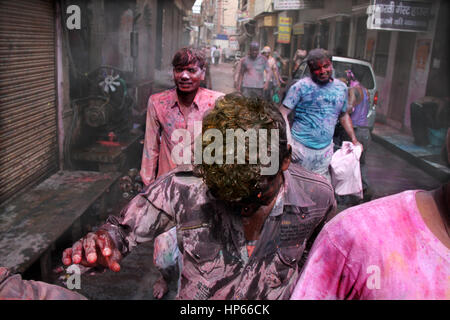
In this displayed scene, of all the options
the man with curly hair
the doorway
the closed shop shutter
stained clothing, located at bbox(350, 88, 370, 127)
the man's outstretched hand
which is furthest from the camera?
the doorway

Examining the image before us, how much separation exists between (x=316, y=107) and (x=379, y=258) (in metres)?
3.05

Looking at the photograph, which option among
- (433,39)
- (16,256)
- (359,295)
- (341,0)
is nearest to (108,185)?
(16,256)

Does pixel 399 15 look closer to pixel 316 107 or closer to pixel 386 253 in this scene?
pixel 316 107

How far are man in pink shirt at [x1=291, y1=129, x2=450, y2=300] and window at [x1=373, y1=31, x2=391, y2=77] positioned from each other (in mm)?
13248

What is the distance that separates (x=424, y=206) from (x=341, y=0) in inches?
748

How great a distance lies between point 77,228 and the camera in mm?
4641

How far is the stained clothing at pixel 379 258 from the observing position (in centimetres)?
126

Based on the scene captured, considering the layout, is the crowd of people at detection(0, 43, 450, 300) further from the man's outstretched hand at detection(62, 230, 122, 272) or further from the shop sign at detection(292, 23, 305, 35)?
the shop sign at detection(292, 23, 305, 35)

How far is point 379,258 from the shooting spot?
Result: 1.30 m

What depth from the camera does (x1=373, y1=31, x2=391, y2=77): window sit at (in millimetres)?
13602

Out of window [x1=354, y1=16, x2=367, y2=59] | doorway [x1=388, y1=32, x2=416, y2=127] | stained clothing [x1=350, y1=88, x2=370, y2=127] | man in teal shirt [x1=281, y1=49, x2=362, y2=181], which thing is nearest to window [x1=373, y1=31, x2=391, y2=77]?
doorway [x1=388, y1=32, x2=416, y2=127]

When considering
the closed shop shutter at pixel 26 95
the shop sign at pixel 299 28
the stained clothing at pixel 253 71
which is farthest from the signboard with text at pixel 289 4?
the closed shop shutter at pixel 26 95

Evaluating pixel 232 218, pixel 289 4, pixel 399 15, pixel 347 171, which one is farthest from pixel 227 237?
pixel 289 4
